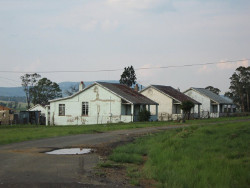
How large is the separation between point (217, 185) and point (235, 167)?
84.9 inches

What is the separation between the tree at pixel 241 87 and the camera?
89250 mm

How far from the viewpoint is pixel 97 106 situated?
44812mm

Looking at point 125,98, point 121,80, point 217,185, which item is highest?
point 121,80

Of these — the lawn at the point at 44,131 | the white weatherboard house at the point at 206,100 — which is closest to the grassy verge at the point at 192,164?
the lawn at the point at 44,131

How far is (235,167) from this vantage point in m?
10.7

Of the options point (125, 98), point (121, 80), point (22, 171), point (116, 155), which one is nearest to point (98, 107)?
point (125, 98)

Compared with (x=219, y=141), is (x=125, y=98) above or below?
above

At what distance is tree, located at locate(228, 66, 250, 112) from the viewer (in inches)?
Answer: 3514

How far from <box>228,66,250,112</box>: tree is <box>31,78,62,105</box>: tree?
4437 cm

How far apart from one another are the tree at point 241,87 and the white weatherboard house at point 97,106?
49.2 m

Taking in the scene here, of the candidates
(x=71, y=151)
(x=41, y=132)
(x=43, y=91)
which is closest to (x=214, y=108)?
(x=43, y=91)

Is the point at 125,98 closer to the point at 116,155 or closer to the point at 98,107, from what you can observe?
the point at 98,107

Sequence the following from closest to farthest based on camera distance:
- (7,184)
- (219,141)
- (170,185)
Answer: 1. (7,184)
2. (170,185)
3. (219,141)

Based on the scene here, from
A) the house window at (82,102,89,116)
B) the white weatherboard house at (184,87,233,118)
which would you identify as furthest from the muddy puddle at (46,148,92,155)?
the white weatherboard house at (184,87,233,118)
